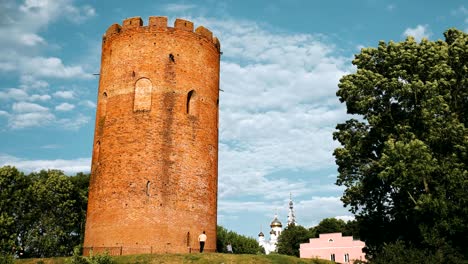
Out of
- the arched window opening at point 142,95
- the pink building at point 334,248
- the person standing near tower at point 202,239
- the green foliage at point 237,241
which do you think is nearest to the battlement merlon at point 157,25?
the arched window opening at point 142,95

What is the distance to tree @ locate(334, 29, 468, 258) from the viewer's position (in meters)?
17.7

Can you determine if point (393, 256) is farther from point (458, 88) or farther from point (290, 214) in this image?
point (290, 214)

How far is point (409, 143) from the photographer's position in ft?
58.2

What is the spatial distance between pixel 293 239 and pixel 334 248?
1152 centimetres

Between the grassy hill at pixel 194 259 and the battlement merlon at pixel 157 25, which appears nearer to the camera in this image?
the grassy hill at pixel 194 259

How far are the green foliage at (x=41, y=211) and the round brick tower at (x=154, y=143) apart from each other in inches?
385

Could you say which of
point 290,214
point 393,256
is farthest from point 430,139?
point 290,214

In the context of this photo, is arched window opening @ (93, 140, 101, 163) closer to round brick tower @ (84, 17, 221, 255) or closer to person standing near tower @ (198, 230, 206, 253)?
round brick tower @ (84, 17, 221, 255)

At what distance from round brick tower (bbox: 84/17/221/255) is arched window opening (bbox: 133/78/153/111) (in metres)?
0.05

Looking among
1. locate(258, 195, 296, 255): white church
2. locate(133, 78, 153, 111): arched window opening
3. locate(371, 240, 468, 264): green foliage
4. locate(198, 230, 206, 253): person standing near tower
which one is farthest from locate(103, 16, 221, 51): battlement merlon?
locate(258, 195, 296, 255): white church

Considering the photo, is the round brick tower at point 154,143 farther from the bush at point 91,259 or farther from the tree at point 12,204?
the tree at point 12,204

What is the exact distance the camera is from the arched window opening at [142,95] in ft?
73.2

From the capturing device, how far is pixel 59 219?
32125 millimetres

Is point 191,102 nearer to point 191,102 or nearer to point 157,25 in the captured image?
point 191,102
